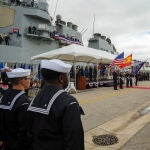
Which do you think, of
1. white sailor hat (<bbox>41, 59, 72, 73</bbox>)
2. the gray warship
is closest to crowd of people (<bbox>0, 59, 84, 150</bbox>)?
white sailor hat (<bbox>41, 59, 72, 73</bbox>)

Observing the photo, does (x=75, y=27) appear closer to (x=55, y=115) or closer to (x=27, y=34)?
(x=27, y=34)

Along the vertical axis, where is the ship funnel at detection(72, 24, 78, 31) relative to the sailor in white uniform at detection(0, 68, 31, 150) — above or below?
above

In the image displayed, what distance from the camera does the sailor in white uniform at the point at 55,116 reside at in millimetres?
2102

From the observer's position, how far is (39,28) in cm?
2433

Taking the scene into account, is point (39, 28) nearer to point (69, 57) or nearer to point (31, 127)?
point (69, 57)

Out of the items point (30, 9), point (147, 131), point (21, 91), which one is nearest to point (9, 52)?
point (30, 9)

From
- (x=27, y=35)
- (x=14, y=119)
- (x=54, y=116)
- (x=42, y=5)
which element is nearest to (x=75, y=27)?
(x=42, y=5)

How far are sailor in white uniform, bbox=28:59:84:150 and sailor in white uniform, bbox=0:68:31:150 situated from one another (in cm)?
52

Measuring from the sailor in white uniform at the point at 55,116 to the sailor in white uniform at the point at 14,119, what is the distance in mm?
518

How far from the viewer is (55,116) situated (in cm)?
217

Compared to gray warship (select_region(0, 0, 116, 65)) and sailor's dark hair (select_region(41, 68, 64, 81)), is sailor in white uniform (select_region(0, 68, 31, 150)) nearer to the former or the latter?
sailor's dark hair (select_region(41, 68, 64, 81))

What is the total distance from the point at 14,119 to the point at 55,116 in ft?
3.32

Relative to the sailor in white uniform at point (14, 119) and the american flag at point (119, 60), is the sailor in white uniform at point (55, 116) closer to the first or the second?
the sailor in white uniform at point (14, 119)

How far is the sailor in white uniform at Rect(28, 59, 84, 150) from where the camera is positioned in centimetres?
210
